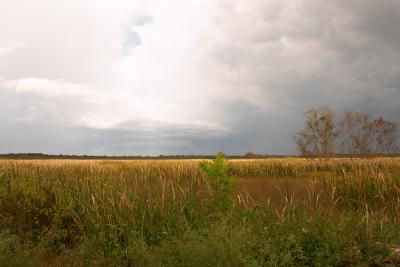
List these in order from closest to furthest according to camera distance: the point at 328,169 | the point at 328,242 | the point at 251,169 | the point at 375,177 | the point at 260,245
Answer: the point at 260,245
the point at 328,242
the point at 375,177
the point at 251,169
the point at 328,169

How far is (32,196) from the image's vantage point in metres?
8.78

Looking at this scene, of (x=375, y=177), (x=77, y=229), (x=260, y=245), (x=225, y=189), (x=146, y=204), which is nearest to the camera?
(x=260, y=245)

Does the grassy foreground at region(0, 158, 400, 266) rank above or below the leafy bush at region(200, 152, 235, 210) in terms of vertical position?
below

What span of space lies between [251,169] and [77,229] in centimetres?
1806

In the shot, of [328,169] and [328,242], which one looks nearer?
[328,242]

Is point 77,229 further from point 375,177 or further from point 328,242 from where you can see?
point 375,177

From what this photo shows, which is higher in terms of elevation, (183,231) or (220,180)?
(220,180)

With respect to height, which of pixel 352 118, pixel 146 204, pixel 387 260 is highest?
pixel 352 118

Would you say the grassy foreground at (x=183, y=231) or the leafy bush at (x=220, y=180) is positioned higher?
the leafy bush at (x=220, y=180)

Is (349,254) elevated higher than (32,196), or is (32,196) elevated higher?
(32,196)

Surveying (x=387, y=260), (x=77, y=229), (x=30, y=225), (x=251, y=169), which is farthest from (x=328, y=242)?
(x=251, y=169)

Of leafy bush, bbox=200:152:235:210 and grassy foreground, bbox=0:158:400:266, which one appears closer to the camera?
grassy foreground, bbox=0:158:400:266

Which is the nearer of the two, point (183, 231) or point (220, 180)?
point (220, 180)

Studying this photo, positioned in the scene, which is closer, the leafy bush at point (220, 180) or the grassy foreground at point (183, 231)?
the grassy foreground at point (183, 231)
